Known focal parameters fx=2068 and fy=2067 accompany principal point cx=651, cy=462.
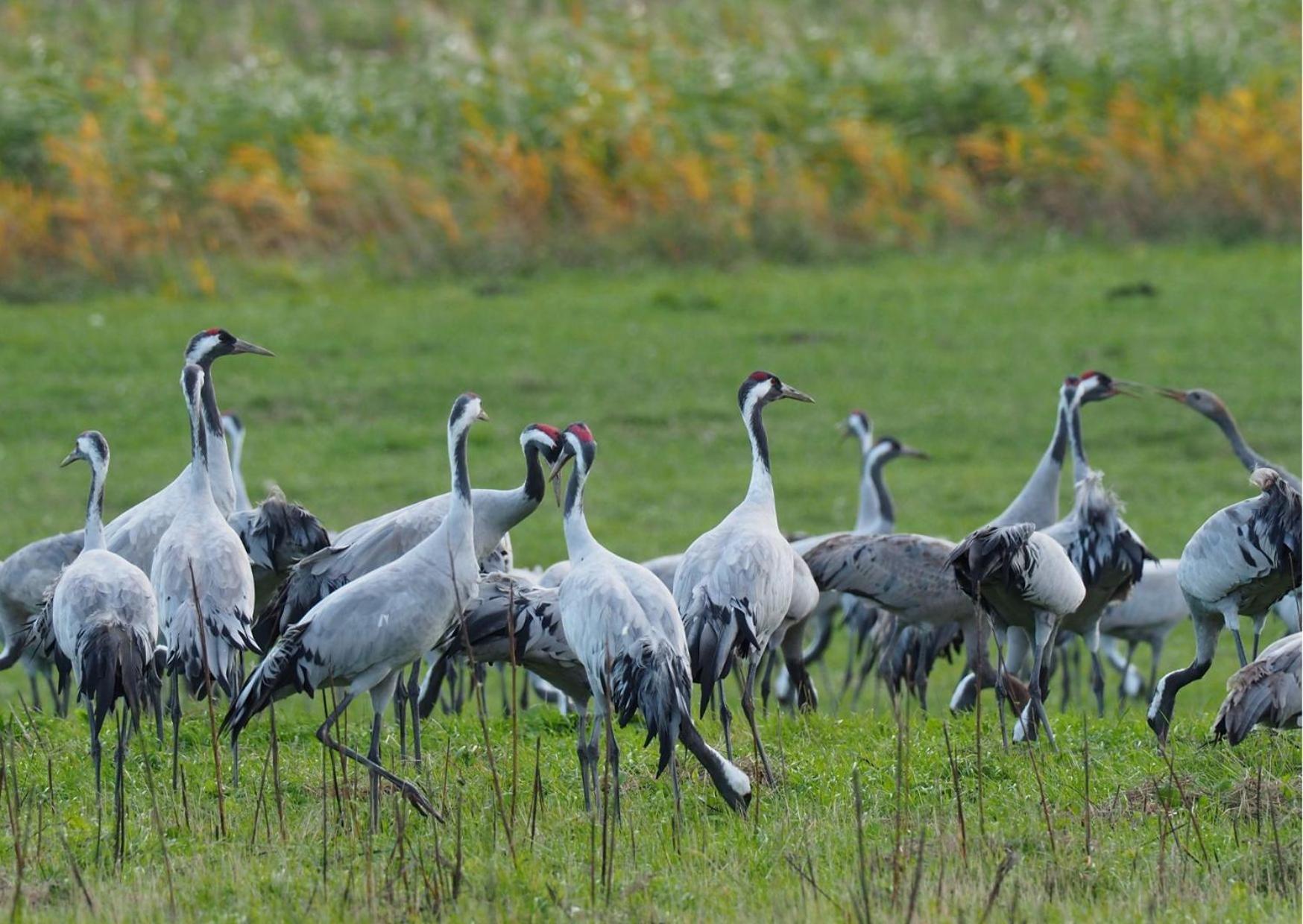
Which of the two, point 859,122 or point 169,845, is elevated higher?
point 859,122

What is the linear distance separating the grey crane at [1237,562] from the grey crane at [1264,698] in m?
0.72

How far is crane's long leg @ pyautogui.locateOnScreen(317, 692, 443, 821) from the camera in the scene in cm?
585

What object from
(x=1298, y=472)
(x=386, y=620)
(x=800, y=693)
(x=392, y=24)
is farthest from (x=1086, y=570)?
(x=392, y=24)

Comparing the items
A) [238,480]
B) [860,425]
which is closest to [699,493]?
[860,425]

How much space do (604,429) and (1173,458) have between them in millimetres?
3797

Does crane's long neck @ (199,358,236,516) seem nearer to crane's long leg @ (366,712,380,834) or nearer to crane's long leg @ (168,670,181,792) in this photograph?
crane's long leg @ (168,670,181,792)

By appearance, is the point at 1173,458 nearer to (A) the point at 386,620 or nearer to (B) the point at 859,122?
(B) the point at 859,122

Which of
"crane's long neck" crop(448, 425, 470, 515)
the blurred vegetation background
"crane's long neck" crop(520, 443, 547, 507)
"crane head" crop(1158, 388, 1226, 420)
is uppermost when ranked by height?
the blurred vegetation background

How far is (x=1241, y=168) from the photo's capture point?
1748 cm

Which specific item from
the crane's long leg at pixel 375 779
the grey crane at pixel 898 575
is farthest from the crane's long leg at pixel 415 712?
the grey crane at pixel 898 575

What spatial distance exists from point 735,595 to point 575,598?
0.71 m

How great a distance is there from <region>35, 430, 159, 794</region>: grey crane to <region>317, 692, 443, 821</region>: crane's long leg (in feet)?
1.82

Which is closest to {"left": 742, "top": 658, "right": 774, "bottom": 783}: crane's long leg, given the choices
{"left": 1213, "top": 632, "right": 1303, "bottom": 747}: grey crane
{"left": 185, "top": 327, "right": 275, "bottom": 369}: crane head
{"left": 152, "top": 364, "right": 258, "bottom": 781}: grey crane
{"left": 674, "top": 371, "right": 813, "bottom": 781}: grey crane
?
{"left": 674, "top": 371, "right": 813, "bottom": 781}: grey crane

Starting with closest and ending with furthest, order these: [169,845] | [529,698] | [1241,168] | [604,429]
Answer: [169,845] < [529,698] < [604,429] < [1241,168]
